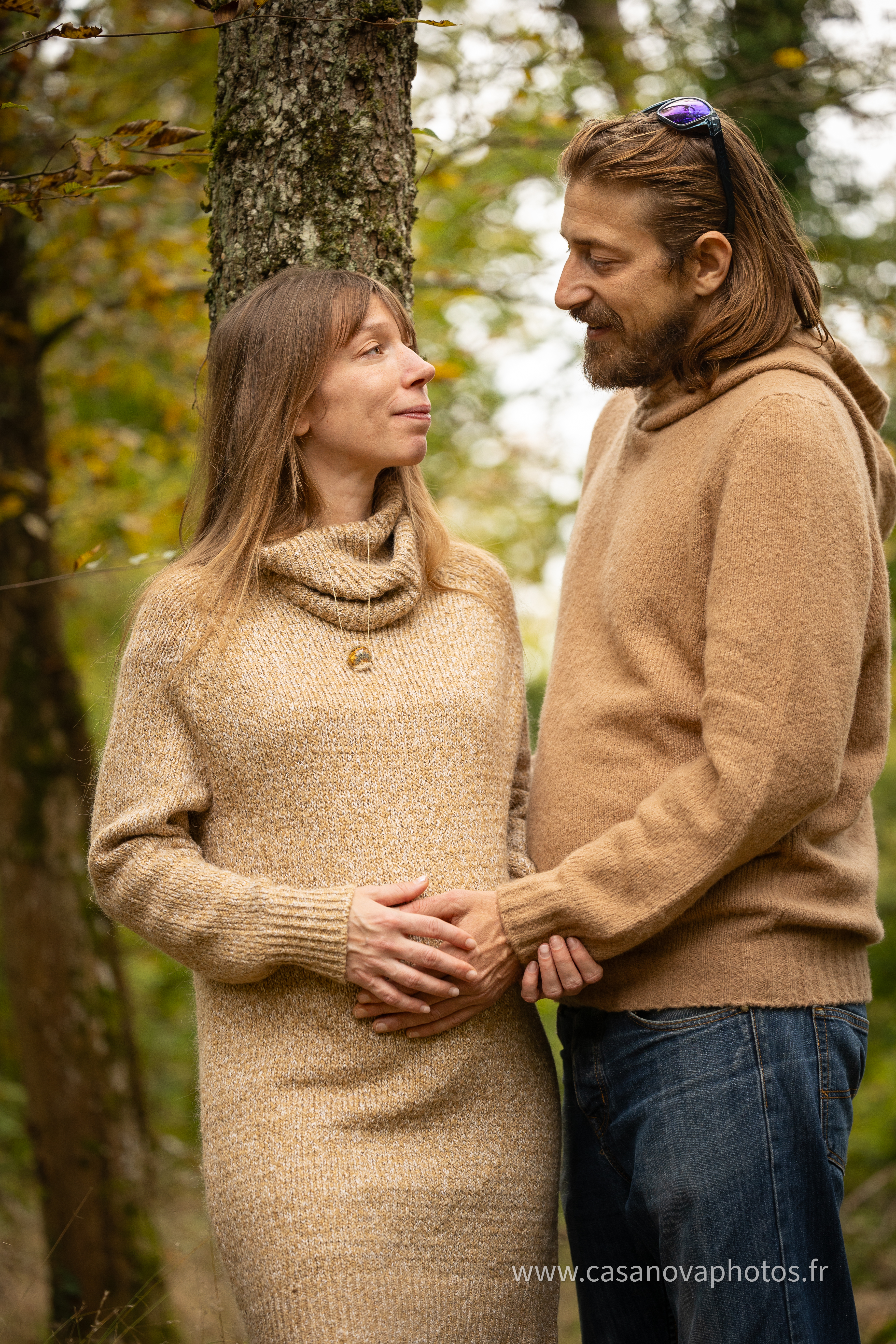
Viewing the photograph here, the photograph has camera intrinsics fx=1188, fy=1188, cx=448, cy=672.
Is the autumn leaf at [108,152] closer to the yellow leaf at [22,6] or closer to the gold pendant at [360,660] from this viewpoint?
the yellow leaf at [22,6]

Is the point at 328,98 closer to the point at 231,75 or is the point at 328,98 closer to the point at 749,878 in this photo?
the point at 231,75

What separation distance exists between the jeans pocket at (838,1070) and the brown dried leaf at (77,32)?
2.14 meters

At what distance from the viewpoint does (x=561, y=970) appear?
210 centimetres

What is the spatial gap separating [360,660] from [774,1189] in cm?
117

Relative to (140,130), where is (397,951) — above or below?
below

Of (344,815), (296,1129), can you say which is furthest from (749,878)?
(296,1129)

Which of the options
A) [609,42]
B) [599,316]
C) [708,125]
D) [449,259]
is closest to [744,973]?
[599,316]

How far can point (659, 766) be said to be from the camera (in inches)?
85.2

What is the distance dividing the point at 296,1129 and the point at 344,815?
0.56 meters

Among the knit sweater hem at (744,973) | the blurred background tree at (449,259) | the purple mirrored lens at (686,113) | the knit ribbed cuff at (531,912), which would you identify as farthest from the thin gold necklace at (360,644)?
the blurred background tree at (449,259)

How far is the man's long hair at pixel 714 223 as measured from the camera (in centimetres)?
226

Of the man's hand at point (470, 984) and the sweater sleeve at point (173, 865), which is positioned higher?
the sweater sleeve at point (173, 865)

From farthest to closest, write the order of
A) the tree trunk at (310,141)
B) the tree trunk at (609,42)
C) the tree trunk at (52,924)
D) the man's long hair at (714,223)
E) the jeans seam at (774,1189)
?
1. the tree trunk at (609,42)
2. the tree trunk at (52,924)
3. the tree trunk at (310,141)
4. the man's long hair at (714,223)
5. the jeans seam at (774,1189)

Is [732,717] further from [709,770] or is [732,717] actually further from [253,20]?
[253,20]
